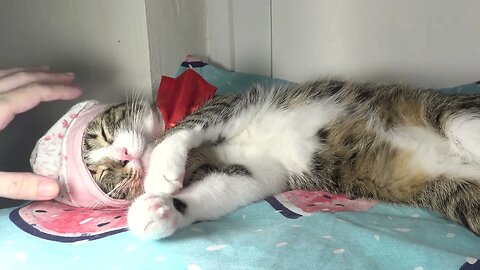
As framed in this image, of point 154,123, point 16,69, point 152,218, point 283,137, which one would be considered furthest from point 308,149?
point 16,69

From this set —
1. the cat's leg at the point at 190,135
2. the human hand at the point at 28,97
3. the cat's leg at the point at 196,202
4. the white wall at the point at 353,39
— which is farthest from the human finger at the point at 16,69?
the white wall at the point at 353,39

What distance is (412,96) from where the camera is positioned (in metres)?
1.29

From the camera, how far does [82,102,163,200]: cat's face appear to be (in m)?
1.26

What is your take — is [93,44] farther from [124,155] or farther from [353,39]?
Result: [353,39]

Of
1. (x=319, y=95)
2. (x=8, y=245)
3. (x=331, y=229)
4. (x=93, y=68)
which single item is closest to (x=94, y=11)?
(x=93, y=68)

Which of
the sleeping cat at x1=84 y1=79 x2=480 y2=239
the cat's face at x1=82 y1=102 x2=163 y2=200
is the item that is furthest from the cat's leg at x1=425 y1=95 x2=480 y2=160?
the cat's face at x1=82 y1=102 x2=163 y2=200

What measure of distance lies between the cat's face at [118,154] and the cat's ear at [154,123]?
2 centimetres

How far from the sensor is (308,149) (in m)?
1.29

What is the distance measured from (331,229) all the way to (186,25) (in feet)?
3.68

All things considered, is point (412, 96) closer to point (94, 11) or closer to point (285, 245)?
point (285, 245)

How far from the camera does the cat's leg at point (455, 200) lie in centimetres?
102

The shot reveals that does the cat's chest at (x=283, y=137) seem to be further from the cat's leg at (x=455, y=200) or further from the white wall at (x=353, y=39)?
the white wall at (x=353, y=39)

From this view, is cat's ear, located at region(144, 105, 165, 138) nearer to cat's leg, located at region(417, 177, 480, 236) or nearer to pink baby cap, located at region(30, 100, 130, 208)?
pink baby cap, located at region(30, 100, 130, 208)

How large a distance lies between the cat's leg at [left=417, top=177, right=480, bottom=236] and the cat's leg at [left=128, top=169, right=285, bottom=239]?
325mm
